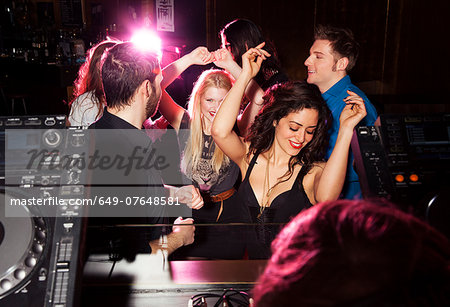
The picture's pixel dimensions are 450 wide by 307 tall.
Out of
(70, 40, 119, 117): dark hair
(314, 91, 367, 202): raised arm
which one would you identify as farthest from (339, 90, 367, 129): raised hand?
(70, 40, 119, 117): dark hair

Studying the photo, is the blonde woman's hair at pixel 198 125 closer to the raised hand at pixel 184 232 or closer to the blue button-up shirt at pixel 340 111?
the blue button-up shirt at pixel 340 111

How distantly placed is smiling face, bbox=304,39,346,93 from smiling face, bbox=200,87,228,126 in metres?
0.49

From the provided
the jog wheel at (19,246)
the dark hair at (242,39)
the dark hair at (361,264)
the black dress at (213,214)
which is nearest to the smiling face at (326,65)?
the dark hair at (242,39)

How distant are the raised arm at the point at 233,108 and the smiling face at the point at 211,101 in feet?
1.50

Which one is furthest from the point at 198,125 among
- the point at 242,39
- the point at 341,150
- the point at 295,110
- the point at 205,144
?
the point at 341,150

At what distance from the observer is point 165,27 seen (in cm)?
533

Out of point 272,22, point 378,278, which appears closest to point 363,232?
point 378,278

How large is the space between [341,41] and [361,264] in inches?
72.8

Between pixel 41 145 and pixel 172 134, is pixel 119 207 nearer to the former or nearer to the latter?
pixel 41 145

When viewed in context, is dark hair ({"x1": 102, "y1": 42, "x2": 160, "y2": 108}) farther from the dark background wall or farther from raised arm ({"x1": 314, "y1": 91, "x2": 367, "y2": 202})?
the dark background wall

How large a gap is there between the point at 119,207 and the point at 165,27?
186 inches

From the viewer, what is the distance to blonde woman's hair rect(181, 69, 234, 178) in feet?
6.22

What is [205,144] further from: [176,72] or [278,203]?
[278,203]

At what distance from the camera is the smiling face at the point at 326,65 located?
79.1 inches
